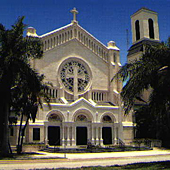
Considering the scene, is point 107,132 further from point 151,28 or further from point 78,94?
point 151,28

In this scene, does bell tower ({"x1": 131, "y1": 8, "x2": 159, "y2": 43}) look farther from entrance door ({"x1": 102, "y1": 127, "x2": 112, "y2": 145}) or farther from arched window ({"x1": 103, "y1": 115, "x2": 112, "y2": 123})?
entrance door ({"x1": 102, "y1": 127, "x2": 112, "y2": 145})

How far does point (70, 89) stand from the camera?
46.0 m

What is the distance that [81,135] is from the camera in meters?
43.1

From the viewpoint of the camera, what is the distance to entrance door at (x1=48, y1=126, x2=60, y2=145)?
41.0 m

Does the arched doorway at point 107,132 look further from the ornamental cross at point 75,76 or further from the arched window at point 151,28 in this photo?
the arched window at point 151,28

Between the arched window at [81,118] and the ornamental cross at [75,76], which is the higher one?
the ornamental cross at [75,76]

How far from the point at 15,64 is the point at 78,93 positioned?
22210 millimetres

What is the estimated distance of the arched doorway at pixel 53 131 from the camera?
135ft

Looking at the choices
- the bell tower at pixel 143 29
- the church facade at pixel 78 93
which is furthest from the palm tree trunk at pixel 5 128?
the bell tower at pixel 143 29

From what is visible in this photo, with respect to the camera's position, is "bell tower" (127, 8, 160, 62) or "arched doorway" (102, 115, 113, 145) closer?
"arched doorway" (102, 115, 113, 145)

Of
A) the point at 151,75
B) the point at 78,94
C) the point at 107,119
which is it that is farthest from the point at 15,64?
the point at 107,119

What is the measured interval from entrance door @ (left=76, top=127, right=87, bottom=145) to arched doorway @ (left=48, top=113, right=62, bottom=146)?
3.16 metres

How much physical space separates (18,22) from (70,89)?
69.3 ft

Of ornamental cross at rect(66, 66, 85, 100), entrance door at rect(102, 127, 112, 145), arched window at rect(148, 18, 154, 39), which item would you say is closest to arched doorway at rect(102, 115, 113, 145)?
entrance door at rect(102, 127, 112, 145)
